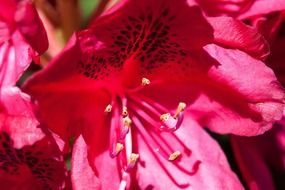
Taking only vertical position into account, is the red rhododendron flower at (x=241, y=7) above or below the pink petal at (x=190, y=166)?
above

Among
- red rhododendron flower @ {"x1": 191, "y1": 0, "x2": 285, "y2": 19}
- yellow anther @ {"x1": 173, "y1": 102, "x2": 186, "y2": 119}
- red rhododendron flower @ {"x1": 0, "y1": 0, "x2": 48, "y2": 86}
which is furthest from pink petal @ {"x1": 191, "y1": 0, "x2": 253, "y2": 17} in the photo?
red rhododendron flower @ {"x1": 0, "y1": 0, "x2": 48, "y2": 86}

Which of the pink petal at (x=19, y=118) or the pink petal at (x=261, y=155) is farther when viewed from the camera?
the pink petal at (x=261, y=155)

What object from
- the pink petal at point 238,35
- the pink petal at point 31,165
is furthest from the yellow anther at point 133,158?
the pink petal at point 238,35

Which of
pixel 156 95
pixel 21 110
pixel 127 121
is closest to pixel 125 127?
pixel 127 121

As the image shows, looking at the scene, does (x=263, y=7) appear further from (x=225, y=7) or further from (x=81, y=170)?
(x=81, y=170)

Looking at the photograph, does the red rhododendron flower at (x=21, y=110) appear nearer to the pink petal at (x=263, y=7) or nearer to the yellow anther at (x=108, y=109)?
the yellow anther at (x=108, y=109)

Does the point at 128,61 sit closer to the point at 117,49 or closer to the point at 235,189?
the point at 117,49

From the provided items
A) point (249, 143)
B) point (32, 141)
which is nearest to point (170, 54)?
point (249, 143)
